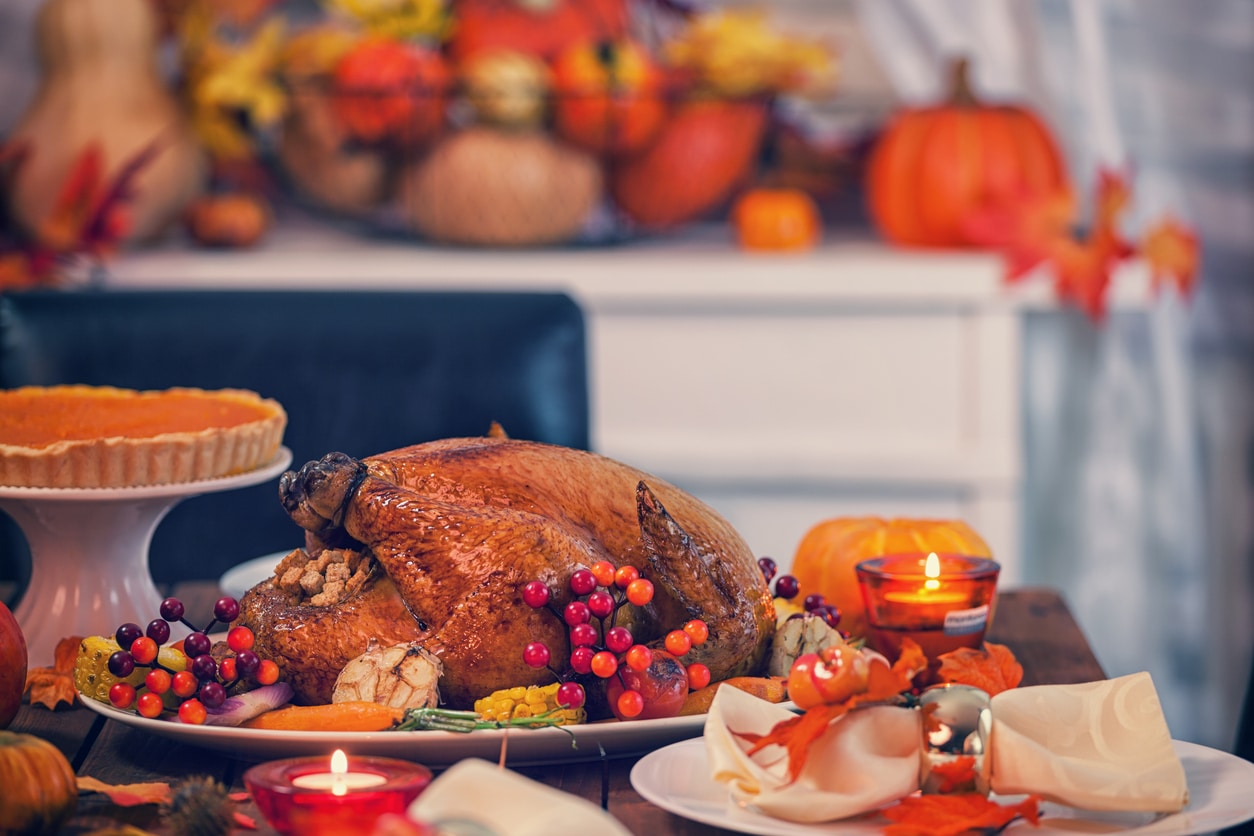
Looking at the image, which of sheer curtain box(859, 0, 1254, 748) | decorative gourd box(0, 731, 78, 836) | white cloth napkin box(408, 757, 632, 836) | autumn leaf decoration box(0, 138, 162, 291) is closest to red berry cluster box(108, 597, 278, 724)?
decorative gourd box(0, 731, 78, 836)

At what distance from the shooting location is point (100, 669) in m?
0.86

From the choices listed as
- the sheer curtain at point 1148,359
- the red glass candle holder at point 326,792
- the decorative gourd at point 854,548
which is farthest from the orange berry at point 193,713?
the sheer curtain at point 1148,359

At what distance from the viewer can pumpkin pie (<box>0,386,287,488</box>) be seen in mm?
1005

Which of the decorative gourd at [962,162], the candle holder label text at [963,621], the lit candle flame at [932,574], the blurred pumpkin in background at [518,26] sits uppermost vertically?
the blurred pumpkin in background at [518,26]

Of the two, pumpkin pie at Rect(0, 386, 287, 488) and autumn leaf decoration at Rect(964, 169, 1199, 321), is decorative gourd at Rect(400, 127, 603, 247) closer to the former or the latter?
autumn leaf decoration at Rect(964, 169, 1199, 321)

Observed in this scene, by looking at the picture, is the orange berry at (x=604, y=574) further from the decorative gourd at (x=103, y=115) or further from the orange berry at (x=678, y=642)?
the decorative gourd at (x=103, y=115)

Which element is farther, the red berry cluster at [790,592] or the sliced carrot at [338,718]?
the red berry cluster at [790,592]

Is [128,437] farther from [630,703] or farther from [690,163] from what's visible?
[690,163]

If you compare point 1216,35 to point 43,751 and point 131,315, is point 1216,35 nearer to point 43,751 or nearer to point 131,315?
point 131,315

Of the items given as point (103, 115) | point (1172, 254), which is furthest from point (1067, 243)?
point (103, 115)

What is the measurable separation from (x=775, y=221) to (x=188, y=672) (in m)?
1.53

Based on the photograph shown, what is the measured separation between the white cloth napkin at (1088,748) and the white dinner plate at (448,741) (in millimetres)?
162

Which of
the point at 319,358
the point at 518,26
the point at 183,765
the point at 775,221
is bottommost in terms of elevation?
the point at 183,765

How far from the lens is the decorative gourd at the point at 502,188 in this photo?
2137mm
